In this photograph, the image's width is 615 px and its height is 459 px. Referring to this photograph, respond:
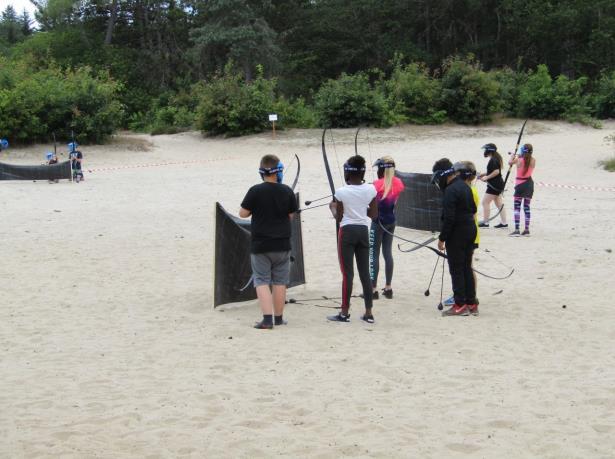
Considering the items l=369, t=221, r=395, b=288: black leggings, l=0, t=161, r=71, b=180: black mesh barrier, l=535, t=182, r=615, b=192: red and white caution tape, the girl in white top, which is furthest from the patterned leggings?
l=0, t=161, r=71, b=180: black mesh barrier

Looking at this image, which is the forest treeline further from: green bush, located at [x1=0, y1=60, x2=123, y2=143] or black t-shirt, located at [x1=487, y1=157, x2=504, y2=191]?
black t-shirt, located at [x1=487, y1=157, x2=504, y2=191]

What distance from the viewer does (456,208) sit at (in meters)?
7.61

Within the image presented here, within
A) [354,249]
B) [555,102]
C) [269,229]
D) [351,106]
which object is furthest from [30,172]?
[555,102]

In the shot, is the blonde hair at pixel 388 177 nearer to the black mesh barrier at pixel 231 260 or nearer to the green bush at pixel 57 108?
the black mesh barrier at pixel 231 260

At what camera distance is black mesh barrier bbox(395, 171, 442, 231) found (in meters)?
12.8

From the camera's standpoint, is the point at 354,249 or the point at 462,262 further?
the point at 462,262

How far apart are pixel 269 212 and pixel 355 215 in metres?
0.80

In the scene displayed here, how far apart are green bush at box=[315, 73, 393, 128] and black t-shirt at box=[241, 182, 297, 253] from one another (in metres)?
26.4

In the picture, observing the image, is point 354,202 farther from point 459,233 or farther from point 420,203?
point 420,203

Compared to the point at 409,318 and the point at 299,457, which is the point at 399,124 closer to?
the point at 409,318

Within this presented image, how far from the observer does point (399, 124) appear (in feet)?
113

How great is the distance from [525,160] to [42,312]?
7710 mm

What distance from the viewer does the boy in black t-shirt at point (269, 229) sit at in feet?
22.9

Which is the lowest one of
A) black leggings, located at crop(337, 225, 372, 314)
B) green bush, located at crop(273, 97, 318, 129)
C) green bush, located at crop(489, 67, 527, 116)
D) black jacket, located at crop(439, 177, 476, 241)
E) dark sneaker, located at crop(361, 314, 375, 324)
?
dark sneaker, located at crop(361, 314, 375, 324)
